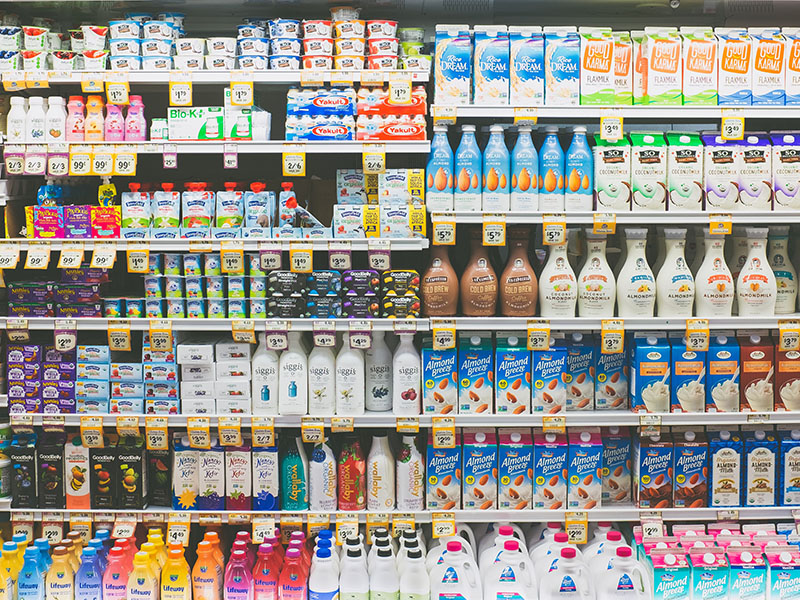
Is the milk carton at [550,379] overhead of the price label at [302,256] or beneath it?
beneath

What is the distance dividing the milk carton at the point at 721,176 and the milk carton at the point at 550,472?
4.11ft

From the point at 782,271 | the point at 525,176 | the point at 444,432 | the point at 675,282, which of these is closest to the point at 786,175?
the point at 782,271

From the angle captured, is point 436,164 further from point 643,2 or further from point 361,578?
point 361,578

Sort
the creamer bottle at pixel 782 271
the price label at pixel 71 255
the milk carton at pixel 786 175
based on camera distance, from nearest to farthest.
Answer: the price label at pixel 71 255
the milk carton at pixel 786 175
the creamer bottle at pixel 782 271

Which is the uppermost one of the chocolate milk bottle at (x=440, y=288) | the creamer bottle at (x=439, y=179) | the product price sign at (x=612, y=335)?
the creamer bottle at (x=439, y=179)

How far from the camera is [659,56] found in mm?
3443

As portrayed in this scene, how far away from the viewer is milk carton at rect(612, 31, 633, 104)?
346cm

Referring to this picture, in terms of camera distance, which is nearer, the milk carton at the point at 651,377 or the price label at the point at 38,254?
the price label at the point at 38,254

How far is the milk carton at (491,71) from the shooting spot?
3.44 meters

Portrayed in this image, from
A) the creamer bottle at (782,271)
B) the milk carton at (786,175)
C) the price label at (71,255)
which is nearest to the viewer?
the price label at (71,255)

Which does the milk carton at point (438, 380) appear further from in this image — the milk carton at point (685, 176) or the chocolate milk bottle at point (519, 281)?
the milk carton at point (685, 176)

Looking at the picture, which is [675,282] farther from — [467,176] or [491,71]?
[491,71]

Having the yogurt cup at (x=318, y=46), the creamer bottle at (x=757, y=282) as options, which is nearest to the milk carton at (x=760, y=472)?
the creamer bottle at (x=757, y=282)

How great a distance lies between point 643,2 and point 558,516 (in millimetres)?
2390
